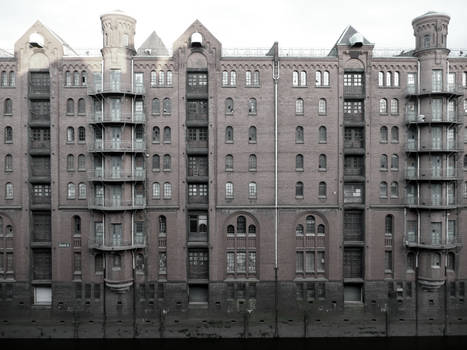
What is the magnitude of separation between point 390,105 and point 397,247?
47.0ft

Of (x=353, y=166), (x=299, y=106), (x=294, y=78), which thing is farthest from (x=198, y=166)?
(x=353, y=166)

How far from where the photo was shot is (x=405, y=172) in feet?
106

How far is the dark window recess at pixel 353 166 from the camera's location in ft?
108

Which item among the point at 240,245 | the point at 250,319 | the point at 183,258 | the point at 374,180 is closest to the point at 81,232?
the point at 183,258

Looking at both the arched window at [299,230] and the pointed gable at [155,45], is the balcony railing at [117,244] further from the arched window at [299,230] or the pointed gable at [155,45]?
the pointed gable at [155,45]

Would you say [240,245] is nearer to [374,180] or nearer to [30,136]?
[374,180]

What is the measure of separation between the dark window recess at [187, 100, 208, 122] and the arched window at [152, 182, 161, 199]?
741 cm

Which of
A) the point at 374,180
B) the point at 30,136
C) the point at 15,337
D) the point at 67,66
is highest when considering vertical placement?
the point at 67,66

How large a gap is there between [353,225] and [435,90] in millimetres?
15402

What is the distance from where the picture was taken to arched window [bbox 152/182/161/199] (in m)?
32.2

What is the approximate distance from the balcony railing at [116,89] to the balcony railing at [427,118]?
26.4 metres

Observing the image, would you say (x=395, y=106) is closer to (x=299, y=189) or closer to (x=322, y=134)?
(x=322, y=134)

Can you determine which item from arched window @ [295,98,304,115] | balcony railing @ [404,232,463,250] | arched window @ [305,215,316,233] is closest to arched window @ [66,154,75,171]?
arched window @ [295,98,304,115]

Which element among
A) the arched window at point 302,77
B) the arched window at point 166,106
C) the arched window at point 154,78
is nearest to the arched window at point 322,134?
the arched window at point 302,77
